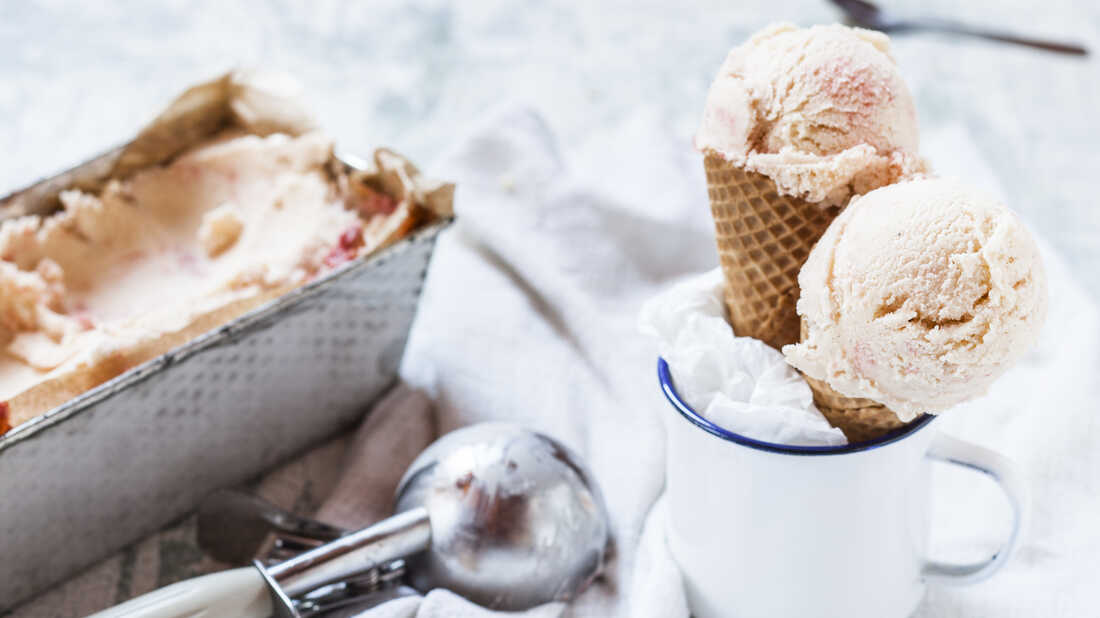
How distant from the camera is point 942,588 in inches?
38.2

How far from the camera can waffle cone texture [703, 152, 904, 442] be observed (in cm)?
78

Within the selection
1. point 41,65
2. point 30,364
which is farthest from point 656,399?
point 41,65

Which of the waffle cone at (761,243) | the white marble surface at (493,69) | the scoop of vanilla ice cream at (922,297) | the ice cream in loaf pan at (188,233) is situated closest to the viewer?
the scoop of vanilla ice cream at (922,297)

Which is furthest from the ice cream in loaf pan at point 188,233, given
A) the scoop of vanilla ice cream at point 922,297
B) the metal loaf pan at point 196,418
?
the scoop of vanilla ice cream at point 922,297

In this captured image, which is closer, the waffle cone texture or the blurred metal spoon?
the waffle cone texture

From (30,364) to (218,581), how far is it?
364mm

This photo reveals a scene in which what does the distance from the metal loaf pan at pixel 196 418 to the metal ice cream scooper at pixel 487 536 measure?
20 centimetres

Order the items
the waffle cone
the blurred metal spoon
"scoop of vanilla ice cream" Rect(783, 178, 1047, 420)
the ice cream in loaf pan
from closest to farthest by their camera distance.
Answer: "scoop of vanilla ice cream" Rect(783, 178, 1047, 420)
the waffle cone
the ice cream in loaf pan
the blurred metal spoon

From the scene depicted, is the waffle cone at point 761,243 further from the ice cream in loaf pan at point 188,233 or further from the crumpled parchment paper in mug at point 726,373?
the ice cream in loaf pan at point 188,233

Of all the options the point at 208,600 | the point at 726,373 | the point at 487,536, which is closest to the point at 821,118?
the point at 726,373


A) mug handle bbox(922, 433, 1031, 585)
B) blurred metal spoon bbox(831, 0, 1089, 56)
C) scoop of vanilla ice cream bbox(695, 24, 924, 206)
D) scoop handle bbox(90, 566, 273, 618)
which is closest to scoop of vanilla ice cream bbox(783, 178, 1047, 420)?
scoop of vanilla ice cream bbox(695, 24, 924, 206)

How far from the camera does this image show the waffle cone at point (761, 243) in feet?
2.58

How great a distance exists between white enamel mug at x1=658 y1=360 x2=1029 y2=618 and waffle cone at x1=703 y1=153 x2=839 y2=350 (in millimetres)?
88

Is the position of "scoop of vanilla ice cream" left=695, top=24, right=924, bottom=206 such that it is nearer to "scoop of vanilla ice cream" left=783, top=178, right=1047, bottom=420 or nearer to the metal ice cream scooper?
"scoop of vanilla ice cream" left=783, top=178, right=1047, bottom=420
